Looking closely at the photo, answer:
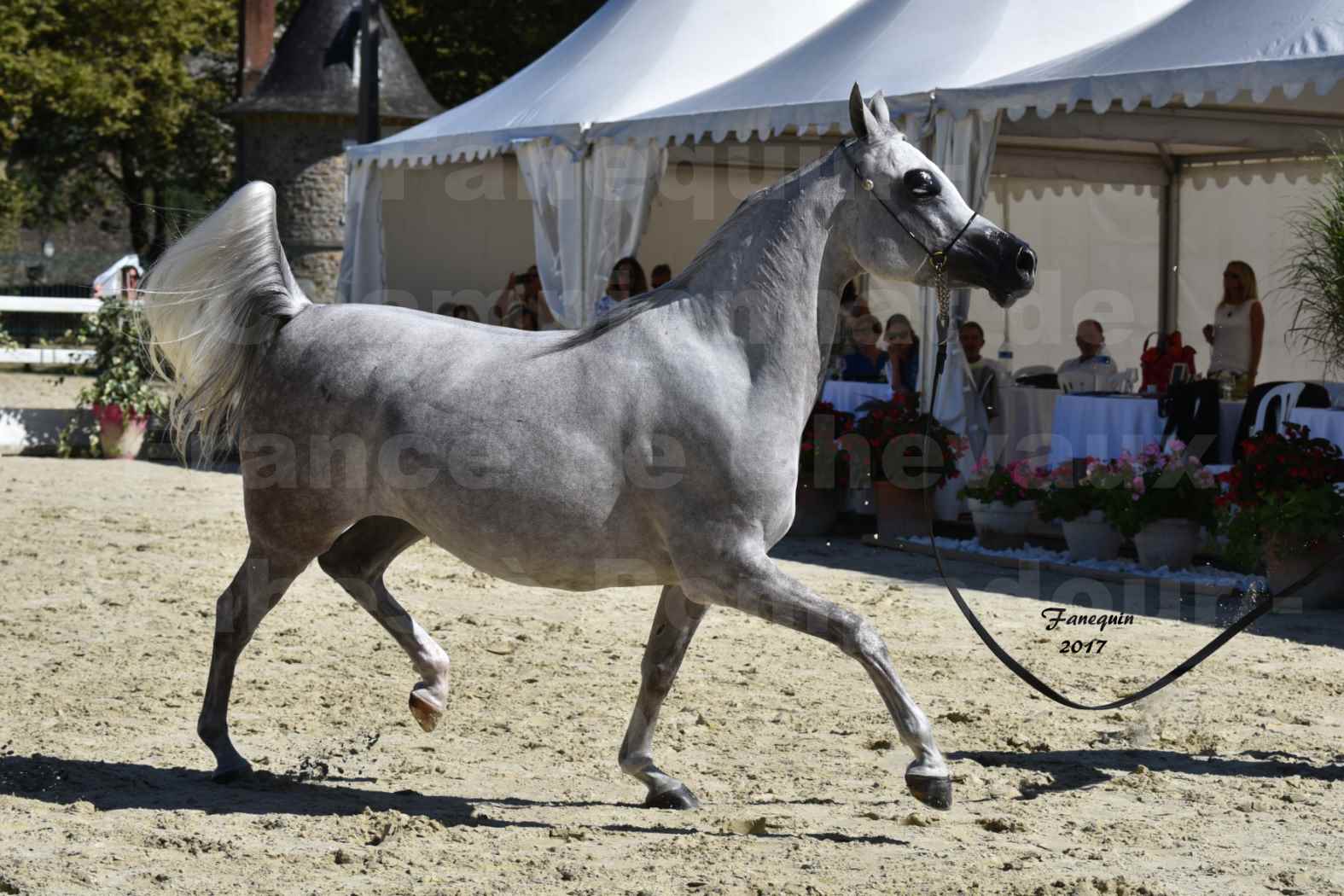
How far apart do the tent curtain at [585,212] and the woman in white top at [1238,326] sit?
4156 millimetres

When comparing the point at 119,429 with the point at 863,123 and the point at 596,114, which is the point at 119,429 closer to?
the point at 596,114

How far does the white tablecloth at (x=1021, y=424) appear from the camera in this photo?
10.5 m

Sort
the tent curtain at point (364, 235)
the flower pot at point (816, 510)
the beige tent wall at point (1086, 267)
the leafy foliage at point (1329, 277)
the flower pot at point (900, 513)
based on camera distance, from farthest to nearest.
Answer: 1. the beige tent wall at point (1086, 267)
2. the tent curtain at point (364, 235)
3. the flower pot at point (816, 510)
4. the flower pot at point (900, 513)
5. the leafy foliage at point (1329, 277)

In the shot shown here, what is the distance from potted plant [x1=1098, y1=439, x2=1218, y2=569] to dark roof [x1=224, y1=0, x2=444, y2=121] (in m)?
11.7

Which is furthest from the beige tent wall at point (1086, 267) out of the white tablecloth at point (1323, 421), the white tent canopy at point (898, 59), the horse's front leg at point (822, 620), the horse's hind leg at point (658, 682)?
the horse's front leg at point (822, 620)

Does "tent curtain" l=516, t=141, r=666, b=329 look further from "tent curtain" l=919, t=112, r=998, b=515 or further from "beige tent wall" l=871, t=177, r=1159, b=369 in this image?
"beige tent wall" l=871, t=177, r=1159, b=369

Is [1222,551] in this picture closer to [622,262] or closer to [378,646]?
[378,646]

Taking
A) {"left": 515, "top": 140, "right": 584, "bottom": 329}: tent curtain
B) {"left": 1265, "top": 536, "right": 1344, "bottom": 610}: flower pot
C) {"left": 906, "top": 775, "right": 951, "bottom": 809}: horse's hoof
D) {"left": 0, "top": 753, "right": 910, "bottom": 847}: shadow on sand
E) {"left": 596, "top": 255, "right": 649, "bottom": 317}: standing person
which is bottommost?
{"left": 0, "top": 753, "right": 910, "bottom": 847}: shadow on sand

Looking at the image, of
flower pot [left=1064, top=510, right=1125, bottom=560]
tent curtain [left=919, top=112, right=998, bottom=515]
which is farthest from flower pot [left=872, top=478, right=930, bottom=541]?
flower pot [left=1064, top=510, right=1125, bottom=560]

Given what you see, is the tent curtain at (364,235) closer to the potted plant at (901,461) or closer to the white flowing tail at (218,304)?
the potted plant at (901,461)

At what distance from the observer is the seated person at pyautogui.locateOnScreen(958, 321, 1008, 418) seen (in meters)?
10.6

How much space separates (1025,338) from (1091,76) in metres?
7.13

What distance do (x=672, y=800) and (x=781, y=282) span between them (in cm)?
144

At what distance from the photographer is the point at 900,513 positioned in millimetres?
10227
